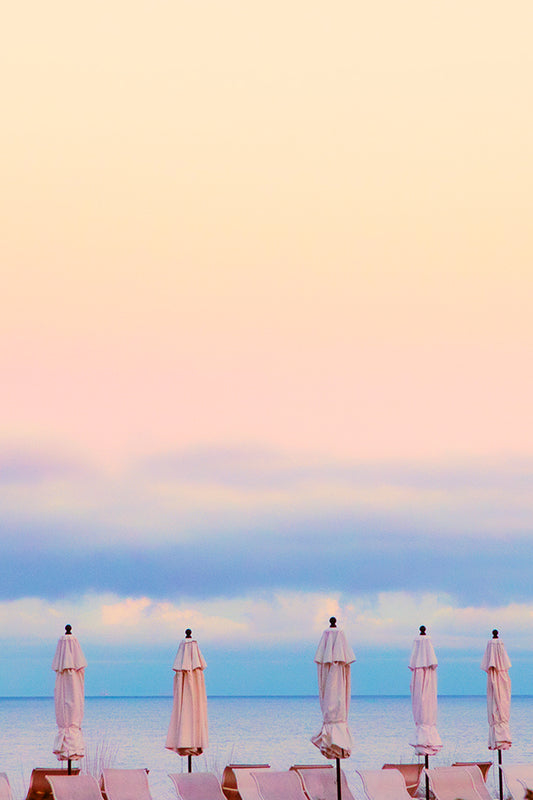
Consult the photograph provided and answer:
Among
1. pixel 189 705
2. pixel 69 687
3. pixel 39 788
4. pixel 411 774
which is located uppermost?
pixel 69 687

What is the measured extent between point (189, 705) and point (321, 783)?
177 cm

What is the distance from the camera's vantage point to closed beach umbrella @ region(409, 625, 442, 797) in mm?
13586

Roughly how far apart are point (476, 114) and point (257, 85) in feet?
11.8

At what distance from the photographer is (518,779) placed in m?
12.3

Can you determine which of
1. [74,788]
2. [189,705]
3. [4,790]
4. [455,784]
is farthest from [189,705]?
[455,784]

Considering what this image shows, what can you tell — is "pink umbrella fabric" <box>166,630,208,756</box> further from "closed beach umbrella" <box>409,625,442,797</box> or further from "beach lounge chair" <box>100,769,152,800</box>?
"closed beach umbrella" <box>409,625,442,797</box>

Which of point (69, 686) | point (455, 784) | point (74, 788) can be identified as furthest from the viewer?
point (69, 686)

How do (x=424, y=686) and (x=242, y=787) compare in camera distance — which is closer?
(x=242, y=787)

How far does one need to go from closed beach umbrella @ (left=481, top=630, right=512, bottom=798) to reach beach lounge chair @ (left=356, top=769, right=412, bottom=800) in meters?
2.12

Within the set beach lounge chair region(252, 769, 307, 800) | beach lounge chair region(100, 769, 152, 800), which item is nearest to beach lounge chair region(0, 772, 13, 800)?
beach lounge chair region(100, 769, 152, 800)

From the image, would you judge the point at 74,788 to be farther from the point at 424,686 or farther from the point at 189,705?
the point at 424,686

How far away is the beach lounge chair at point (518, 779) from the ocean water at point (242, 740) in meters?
5.16

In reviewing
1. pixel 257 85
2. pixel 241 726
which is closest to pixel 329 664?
pixel 257 85

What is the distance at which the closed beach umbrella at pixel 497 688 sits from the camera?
46.4 feet
